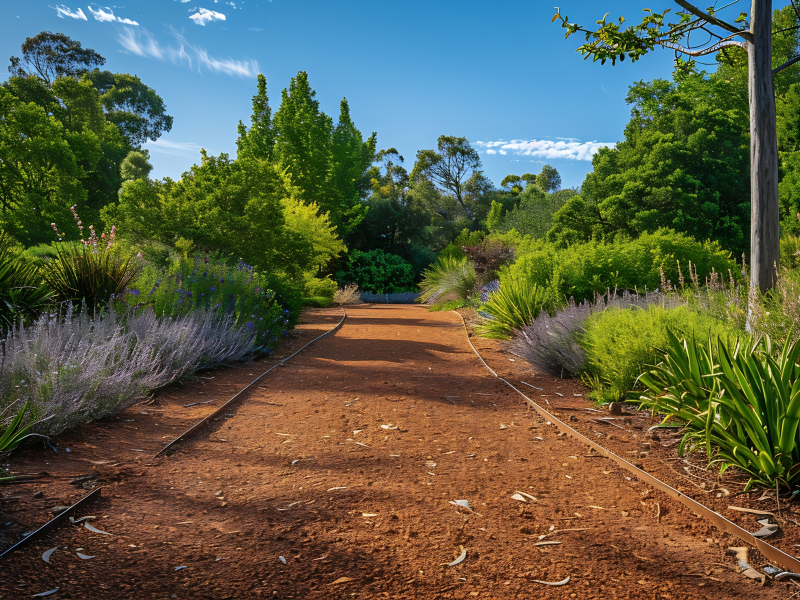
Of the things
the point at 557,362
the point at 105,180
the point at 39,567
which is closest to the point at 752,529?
the point at 39,567

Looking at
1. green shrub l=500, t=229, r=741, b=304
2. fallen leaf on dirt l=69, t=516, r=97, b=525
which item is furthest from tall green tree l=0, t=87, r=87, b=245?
fallen leaf on dirt l=69, t=516, r=97, b=525

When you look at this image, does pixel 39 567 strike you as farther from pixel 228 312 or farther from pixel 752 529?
pixel 228 312

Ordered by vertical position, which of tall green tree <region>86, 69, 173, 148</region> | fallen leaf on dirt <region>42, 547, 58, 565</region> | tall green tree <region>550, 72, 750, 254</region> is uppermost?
tall green tree <region>86, 69, 173, 148</region>

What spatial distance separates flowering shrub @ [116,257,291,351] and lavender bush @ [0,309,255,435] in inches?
37.9

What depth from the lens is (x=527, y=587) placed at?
2346 mm

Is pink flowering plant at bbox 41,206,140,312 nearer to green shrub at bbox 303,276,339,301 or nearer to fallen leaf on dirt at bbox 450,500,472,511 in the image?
A: fallen leaf on dirt at bbox 450,500,472,511

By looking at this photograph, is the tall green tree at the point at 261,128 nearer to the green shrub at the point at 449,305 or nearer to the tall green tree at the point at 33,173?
the tall green tree at the point at 33,173

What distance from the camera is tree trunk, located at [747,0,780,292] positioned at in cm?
529

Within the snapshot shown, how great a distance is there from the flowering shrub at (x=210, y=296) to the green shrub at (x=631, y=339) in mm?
5137

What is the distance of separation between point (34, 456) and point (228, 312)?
5087 mm

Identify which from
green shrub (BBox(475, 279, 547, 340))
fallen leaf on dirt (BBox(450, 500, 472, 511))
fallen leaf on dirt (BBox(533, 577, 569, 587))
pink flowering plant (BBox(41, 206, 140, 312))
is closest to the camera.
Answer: fallen leaf on dirt (BBox(533, 577, 569, 587))

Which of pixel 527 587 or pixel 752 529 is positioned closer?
pixel 527 587

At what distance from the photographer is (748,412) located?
10.8 feet

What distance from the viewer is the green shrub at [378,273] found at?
3092 cm
